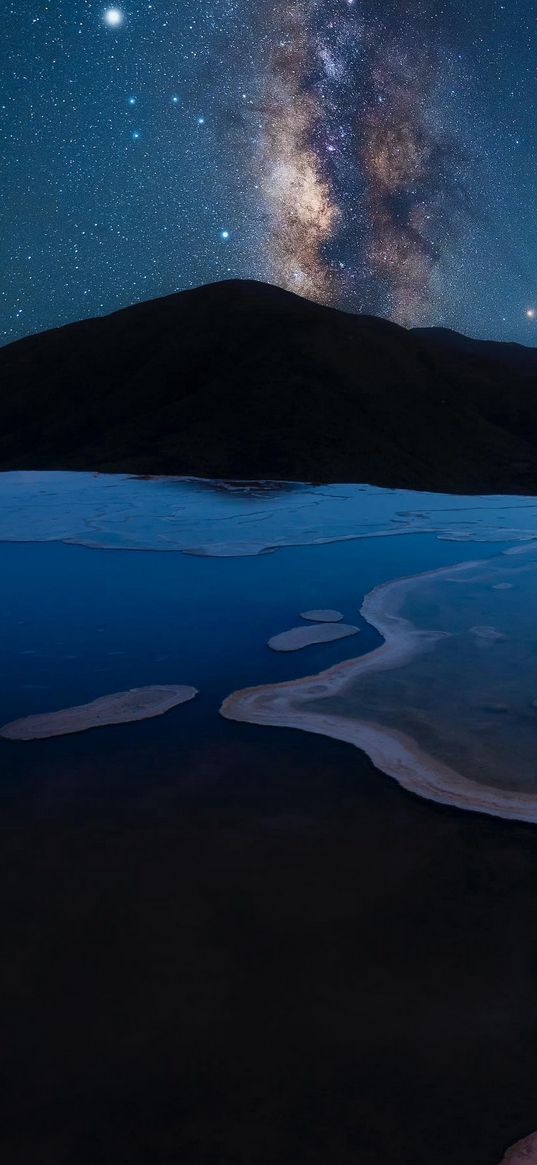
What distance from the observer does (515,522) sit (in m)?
12.5

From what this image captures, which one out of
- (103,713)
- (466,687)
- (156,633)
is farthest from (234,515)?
(103,713)

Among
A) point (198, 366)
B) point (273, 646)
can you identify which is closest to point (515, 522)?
point (273, 646)

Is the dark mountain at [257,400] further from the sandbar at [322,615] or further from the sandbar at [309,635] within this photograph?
the sandbar at [309,635]

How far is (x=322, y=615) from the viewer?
19.2 feet

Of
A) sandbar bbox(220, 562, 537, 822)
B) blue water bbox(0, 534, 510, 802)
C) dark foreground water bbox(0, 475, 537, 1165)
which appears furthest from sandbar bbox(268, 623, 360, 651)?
dark foreground water bbox(0, 475, 537, 1165)

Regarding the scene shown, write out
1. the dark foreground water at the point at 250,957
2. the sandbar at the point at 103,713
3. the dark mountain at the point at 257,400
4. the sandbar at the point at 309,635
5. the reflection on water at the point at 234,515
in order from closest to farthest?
the dark foreground water at the point at 250,957, the sandbar at the point at 103,713, the sandbar at the point at 309,635, the reflection on water at the point at 234,515, the dark mountain at the point at 257,400

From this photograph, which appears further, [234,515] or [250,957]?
[234,515]

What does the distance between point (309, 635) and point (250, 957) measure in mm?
3215

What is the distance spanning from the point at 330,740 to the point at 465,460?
104ft

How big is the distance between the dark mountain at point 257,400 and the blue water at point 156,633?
60.1 feet

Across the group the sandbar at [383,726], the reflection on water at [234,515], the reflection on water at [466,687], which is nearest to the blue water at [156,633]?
the sandbar at [383,726]

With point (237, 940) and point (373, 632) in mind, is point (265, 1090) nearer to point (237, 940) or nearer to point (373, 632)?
point (237, 940)

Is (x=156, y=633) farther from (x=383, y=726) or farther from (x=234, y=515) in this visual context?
(x=234, y=515)

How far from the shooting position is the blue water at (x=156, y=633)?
3422mm
